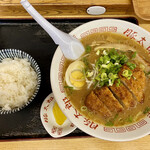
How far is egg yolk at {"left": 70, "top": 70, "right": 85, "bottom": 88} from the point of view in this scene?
173 centimetres

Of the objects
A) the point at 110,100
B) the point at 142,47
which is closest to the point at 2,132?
the point at 110,100

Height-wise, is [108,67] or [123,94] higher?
[108,67]

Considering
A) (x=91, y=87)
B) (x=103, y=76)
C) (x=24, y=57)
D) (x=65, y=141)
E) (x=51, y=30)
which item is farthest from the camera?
(x=24, y=57)

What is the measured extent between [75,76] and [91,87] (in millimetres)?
204

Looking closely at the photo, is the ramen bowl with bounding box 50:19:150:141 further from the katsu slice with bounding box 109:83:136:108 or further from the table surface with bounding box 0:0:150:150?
the table surface with bounding box 0:0:150:150

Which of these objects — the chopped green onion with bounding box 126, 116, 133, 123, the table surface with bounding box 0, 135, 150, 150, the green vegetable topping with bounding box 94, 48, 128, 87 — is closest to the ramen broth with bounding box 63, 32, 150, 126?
the chopped green onion with bounding box 126, 116, 133, 123

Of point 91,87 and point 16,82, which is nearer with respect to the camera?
point 91,87

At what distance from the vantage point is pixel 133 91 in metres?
1.61

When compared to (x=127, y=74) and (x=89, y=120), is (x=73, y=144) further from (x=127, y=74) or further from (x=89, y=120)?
(x=127, y=74)

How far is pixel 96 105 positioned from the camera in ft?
5.29

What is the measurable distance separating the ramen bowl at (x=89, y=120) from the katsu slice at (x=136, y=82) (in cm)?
26

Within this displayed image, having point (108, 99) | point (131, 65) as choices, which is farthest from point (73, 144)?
point (131, 65)

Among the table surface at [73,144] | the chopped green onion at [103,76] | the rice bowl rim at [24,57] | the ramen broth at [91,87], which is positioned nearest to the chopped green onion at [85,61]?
the ramen broth at [91,87]

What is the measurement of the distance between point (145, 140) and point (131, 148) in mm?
184
